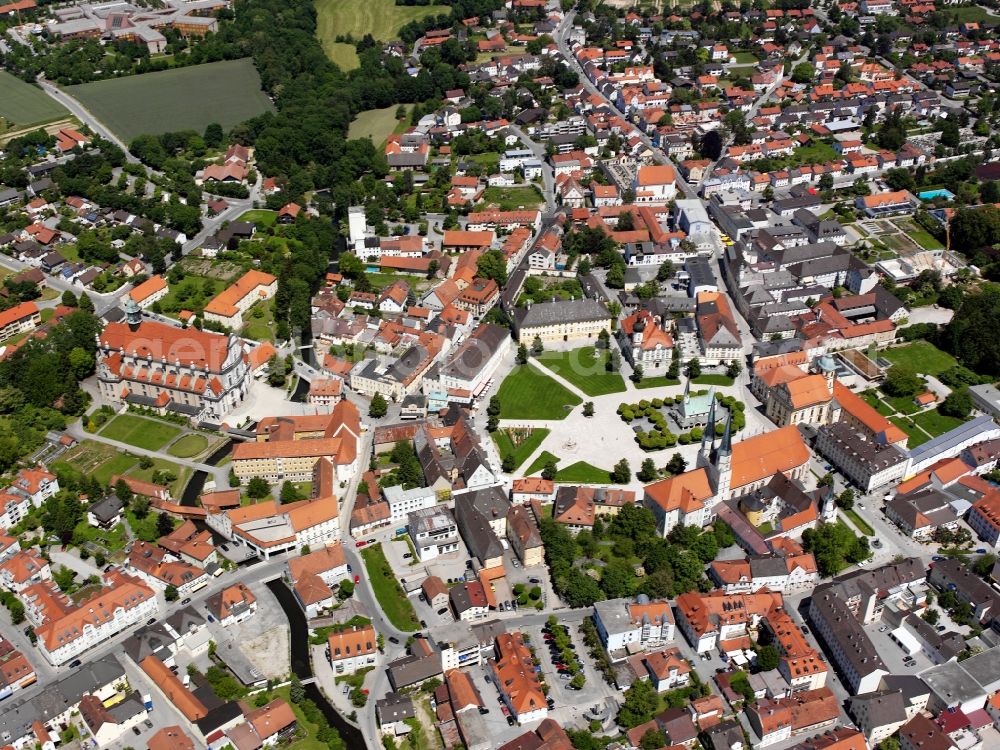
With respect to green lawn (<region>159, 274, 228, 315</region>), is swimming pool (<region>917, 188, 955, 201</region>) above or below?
below

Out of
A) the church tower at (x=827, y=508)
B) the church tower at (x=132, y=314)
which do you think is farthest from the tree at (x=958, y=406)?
the church tower at (x=132, y=314)

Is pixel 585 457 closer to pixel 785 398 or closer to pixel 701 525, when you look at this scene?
pixel 701 525

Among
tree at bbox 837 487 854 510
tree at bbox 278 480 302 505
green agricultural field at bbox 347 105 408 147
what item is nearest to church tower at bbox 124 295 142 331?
tree at bbox 278 480 302 505

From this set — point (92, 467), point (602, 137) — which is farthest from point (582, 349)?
point (602, 137)

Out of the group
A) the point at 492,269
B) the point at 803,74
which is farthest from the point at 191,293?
the point at 803,74

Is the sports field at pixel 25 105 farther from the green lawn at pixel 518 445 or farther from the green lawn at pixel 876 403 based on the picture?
the green lawn at pixel 876 403

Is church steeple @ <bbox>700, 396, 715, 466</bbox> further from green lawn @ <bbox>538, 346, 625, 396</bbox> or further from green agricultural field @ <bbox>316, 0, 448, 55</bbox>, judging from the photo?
green agricultural field @ <bbox>316, 0, 448, 55</bbox>
